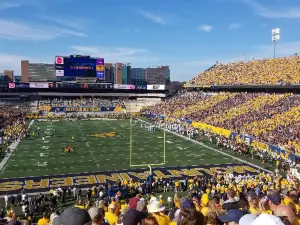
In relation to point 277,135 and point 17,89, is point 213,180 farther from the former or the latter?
point 17,89

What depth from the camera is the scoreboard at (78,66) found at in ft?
191

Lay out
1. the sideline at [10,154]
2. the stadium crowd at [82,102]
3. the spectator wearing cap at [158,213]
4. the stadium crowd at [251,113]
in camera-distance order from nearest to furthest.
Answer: the spectator wearing cap at [158,213]
the sideline at [10,154]
the stadium crowd at [251,113]
the stadium crowd at [82,102]

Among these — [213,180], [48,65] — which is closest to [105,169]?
[213,180]

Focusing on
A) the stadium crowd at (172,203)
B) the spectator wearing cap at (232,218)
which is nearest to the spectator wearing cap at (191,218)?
the stadium crowd at (172,203)

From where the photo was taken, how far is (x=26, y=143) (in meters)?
30.2

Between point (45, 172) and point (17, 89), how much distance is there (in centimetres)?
5196

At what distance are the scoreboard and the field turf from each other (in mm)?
24977

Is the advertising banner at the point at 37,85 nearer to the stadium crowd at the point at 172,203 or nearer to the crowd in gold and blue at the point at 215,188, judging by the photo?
the crowd in gold and blue at the point at 215,188

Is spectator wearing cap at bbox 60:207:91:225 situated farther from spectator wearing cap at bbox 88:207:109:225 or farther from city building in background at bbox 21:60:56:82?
city building in background at bbox 21:60:56:82

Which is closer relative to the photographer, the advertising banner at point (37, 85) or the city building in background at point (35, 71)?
the advertising banner at point (37, 85)

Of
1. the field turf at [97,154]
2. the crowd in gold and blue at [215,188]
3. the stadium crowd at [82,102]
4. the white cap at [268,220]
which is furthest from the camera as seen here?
the stadium crowd at [82,102]

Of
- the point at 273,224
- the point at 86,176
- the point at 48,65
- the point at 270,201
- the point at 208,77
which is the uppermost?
the point at 48,65

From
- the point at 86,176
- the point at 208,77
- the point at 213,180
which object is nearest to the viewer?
the point at 213,180

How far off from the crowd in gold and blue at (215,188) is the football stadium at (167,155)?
34 mm
